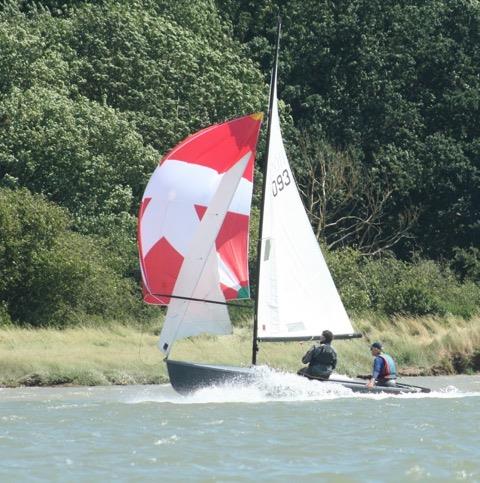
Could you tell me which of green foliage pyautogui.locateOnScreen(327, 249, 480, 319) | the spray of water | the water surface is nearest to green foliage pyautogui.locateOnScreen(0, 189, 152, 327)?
green foliage pyautogui.locateOnScreen(327, 249, 480, 319)

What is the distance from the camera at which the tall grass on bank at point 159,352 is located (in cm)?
2731

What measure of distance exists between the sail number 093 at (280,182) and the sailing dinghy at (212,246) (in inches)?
0.9

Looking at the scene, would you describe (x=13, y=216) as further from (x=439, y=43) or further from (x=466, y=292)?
(x=439, y=43)

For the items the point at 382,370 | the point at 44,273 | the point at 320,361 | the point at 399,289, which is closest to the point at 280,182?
the point at 320,361

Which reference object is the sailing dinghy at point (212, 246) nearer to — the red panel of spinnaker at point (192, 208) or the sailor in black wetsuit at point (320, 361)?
the red panel of spinnaker at point (192, 208)

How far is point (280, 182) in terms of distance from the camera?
2486 cm

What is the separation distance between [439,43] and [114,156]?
638 inches

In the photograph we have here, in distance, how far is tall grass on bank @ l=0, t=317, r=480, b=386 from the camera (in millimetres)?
27312

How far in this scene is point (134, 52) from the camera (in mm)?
46875

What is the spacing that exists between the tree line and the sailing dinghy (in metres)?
10.4

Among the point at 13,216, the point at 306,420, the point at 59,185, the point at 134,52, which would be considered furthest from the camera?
the point at 134,52

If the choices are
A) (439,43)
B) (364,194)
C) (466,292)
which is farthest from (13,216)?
(439,43)

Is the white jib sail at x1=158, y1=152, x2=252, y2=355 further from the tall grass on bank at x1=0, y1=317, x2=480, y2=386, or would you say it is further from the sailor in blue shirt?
the tall grass on bank at x1=0, y1=317, x2=480, y2=386

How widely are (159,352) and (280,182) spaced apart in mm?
6708
